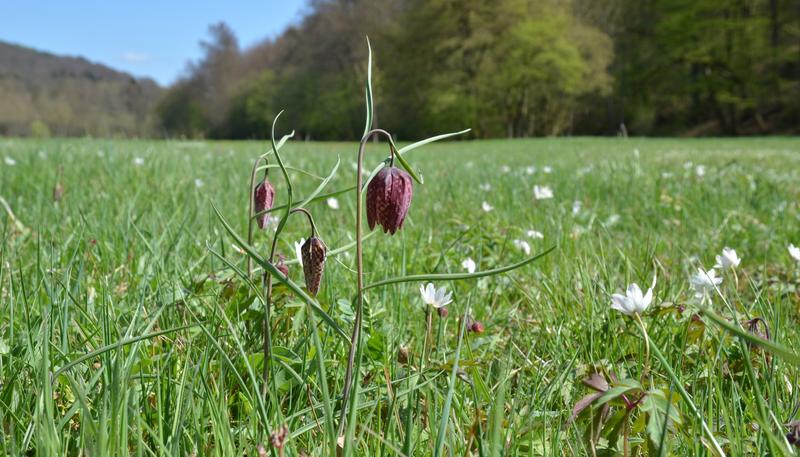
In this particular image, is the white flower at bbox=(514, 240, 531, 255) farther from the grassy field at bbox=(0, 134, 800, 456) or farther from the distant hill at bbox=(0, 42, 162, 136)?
the distant hill at bbox=(0, 42, 162, 136)

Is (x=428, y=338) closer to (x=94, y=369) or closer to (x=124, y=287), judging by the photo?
(x=94, y=369)

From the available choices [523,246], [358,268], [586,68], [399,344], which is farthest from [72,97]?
[358,268]

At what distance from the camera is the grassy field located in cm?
81

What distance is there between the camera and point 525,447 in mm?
922

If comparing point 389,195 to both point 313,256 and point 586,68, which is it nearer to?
point 313,256

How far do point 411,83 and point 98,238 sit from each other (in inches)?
1296

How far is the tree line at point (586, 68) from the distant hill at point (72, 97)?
25.8 metres

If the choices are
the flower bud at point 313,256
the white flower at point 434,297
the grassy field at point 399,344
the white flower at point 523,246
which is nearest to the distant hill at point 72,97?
the grassy field at point 399,344

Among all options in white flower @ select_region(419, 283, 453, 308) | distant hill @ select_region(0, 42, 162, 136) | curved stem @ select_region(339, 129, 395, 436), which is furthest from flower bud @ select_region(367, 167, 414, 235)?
distant hill @ select_region(0, 42, 162, 136)

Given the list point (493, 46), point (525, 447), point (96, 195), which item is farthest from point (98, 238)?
point (493, 46)

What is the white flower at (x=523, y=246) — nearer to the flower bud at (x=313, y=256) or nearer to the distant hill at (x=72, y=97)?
the flower bud at (x=313, y=256)

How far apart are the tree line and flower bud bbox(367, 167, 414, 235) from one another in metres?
25.6

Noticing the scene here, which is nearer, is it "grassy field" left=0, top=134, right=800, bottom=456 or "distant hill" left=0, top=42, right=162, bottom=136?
"grassy field" left=0, top=134, right=800, bottom=456

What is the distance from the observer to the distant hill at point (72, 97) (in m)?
53.2
